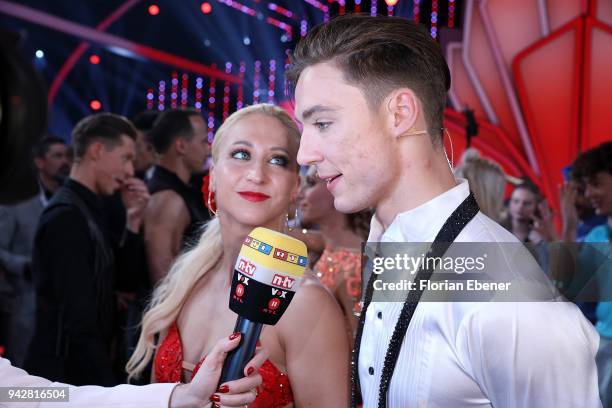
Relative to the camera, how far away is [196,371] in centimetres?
184

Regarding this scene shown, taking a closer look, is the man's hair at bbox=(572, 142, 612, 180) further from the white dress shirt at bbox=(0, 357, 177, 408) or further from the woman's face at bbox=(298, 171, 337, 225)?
the white dress shirt at bbox=(0, 357, 177, 408)

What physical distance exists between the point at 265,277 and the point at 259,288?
0.08ft

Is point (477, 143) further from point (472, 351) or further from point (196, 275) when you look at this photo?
point (472, 351)

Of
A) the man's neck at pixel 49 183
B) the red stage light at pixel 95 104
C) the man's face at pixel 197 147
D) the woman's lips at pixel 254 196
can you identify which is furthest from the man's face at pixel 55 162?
the red stage light at pixel 95 104

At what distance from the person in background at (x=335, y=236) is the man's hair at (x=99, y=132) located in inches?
38.6

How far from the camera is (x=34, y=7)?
788 centimetres

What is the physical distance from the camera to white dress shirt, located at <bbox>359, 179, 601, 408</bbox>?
120 cm

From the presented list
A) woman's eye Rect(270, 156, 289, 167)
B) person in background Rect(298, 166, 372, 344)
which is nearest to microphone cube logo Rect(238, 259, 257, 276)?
woman's eye Rect(270, 156, 289, 167)

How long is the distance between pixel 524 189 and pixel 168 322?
3.14 m

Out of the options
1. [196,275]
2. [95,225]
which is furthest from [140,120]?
[196,275]

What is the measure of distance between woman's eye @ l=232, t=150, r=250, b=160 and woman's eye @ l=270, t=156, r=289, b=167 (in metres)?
0.07

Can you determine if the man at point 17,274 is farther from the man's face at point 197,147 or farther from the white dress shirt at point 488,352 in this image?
the white dress shirt at point 488,352

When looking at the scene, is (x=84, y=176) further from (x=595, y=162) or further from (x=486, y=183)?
(x=595, y=162)

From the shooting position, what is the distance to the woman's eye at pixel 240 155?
2051mm
